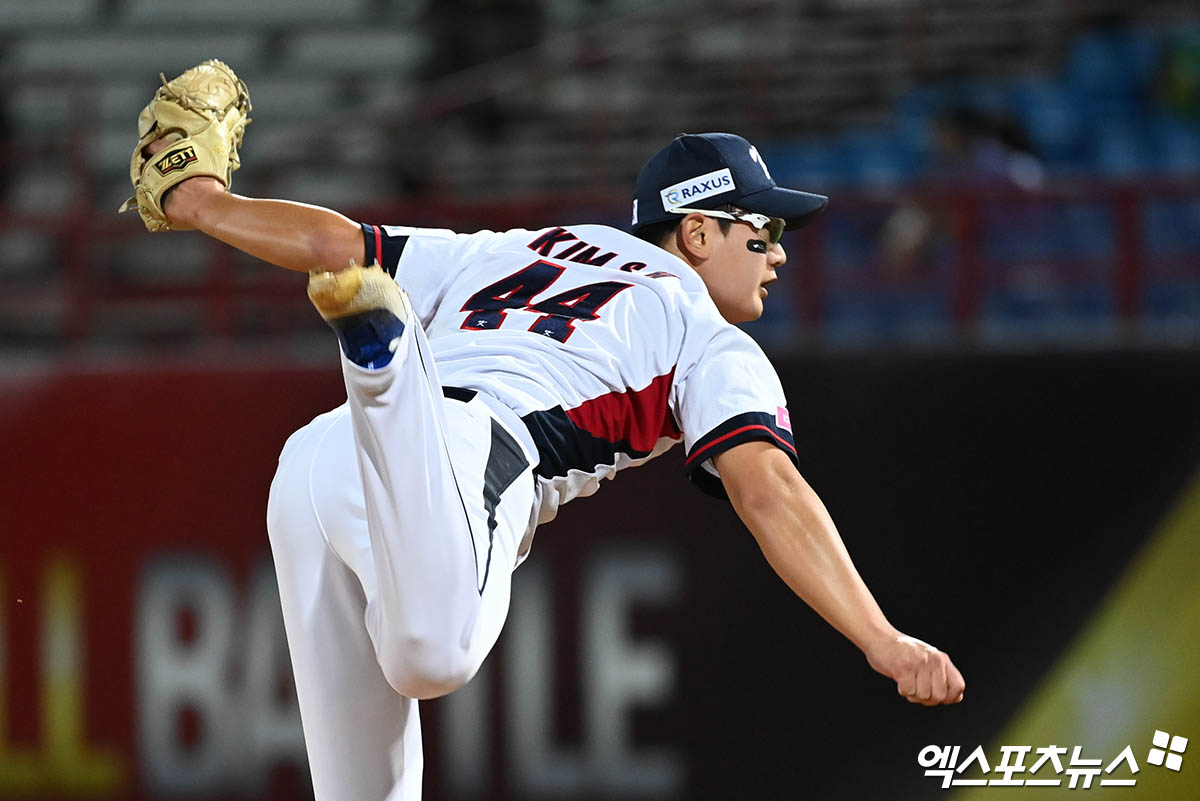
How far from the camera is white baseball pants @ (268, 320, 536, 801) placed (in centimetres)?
271

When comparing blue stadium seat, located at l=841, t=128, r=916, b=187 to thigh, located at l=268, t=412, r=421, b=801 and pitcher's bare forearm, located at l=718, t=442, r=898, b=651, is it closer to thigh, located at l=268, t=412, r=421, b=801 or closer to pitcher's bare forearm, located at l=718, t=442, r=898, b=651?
pitcher's bare forearm, located at l=718, t=442, r=898, b=651

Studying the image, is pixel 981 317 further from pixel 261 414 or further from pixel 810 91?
pixel 810 91

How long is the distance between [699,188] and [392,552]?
1.25 m

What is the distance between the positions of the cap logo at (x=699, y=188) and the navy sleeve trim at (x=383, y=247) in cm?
60

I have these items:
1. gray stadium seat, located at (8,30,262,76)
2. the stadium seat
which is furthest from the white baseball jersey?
the stadium seat

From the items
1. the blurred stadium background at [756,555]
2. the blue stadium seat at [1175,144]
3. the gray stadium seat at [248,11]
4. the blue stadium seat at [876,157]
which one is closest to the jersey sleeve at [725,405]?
the blurred stadium background at [756,555]

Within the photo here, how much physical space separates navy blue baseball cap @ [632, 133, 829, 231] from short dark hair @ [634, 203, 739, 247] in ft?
0.03

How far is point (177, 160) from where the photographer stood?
3.47 m

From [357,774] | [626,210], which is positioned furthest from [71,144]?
[357,774]

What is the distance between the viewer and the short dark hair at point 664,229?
360 centimetres

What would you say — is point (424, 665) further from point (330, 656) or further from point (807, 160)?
point (807, 160)

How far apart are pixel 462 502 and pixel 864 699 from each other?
2529 millimetres

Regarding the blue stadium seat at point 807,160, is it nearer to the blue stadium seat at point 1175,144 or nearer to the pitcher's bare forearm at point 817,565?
the blue stadium seat at point 1175,144

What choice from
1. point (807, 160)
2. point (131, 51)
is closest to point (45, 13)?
point (131, 51)
